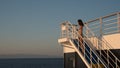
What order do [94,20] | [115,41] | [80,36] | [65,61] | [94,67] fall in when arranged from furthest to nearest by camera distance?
[65,61], [94,20], [80,36], [115,41], [94,67]

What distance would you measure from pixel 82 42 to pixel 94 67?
88.8 inches

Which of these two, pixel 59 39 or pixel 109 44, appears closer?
pixel 109 44

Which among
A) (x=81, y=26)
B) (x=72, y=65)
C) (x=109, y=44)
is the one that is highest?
(x=81, y=26)

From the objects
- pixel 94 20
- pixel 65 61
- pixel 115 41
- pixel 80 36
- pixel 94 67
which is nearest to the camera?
pixel 94 67

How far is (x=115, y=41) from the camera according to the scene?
1334 centimetres

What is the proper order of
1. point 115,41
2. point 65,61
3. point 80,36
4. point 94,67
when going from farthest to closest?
point 65,61 → point 80,36 → point 115,41 → point 94,67

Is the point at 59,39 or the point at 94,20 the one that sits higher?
the point at 94,20

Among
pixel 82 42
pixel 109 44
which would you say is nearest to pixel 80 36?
pixel 82 42

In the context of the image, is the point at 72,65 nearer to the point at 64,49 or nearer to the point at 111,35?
the point at 64,49

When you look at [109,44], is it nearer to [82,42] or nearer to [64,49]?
[82,42]

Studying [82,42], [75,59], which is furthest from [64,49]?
[82,42]

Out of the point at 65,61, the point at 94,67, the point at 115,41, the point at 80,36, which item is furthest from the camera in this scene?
the point at 65,61

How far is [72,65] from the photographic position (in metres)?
16.4

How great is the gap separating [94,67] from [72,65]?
158 inches
